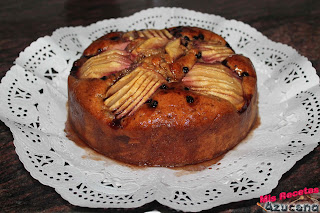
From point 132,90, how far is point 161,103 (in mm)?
224

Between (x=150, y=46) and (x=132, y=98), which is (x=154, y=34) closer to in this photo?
(x=150, y=46)

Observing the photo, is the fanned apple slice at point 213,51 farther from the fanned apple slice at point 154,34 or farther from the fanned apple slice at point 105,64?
the fanned apple slice at point 105,64

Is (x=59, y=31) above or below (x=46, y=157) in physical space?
above

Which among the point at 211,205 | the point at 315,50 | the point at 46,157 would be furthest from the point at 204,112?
the point at 315,50

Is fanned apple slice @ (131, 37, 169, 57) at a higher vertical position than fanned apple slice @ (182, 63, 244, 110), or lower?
higher

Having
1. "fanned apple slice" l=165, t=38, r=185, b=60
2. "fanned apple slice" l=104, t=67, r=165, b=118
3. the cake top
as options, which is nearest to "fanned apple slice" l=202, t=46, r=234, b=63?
the cake top

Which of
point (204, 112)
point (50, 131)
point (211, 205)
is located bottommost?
point (50, 131)

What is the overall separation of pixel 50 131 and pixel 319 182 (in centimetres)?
200

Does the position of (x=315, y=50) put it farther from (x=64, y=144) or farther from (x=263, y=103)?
(x=64, y=144)

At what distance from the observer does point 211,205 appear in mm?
2479

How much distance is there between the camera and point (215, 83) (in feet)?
10.0

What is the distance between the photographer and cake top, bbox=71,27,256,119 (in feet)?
9.76

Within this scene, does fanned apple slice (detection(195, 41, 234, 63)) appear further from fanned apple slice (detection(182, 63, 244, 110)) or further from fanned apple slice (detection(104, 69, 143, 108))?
fanned apple slice (detection(104, 69, 143, 108))

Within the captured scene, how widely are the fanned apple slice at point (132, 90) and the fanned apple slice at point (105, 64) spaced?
207mm
